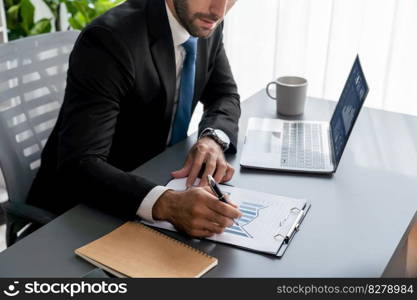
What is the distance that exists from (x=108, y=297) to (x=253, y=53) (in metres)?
1.99

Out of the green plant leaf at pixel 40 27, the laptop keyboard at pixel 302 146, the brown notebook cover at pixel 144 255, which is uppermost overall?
the brown notebook cover at pixel 144 255

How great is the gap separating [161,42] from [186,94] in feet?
0.58

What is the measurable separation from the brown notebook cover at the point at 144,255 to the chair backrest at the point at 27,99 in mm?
518

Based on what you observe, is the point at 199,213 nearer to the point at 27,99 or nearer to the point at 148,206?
the point at 148,206

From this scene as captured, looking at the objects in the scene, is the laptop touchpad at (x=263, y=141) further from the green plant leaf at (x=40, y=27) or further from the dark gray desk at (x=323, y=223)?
the green plant leaf at (x=40, y=27)

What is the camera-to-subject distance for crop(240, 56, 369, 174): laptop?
1.40 meters

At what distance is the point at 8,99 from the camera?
1521mm

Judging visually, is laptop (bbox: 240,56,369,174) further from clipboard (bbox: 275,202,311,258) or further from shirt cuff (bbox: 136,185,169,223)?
shirt cuff (bbox: 136,185,169,223)

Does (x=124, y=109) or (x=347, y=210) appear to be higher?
(x=124, y=109)

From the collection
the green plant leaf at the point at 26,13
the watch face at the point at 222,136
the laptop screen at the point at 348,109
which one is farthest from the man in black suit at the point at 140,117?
the green plant leaf at the point at 26,13

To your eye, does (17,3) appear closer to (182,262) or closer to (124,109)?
(124,109)

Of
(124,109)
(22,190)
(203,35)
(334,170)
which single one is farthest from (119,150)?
(334,170)

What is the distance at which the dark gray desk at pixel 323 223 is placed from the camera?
3.42 ft

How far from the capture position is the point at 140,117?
1524 millimetres
